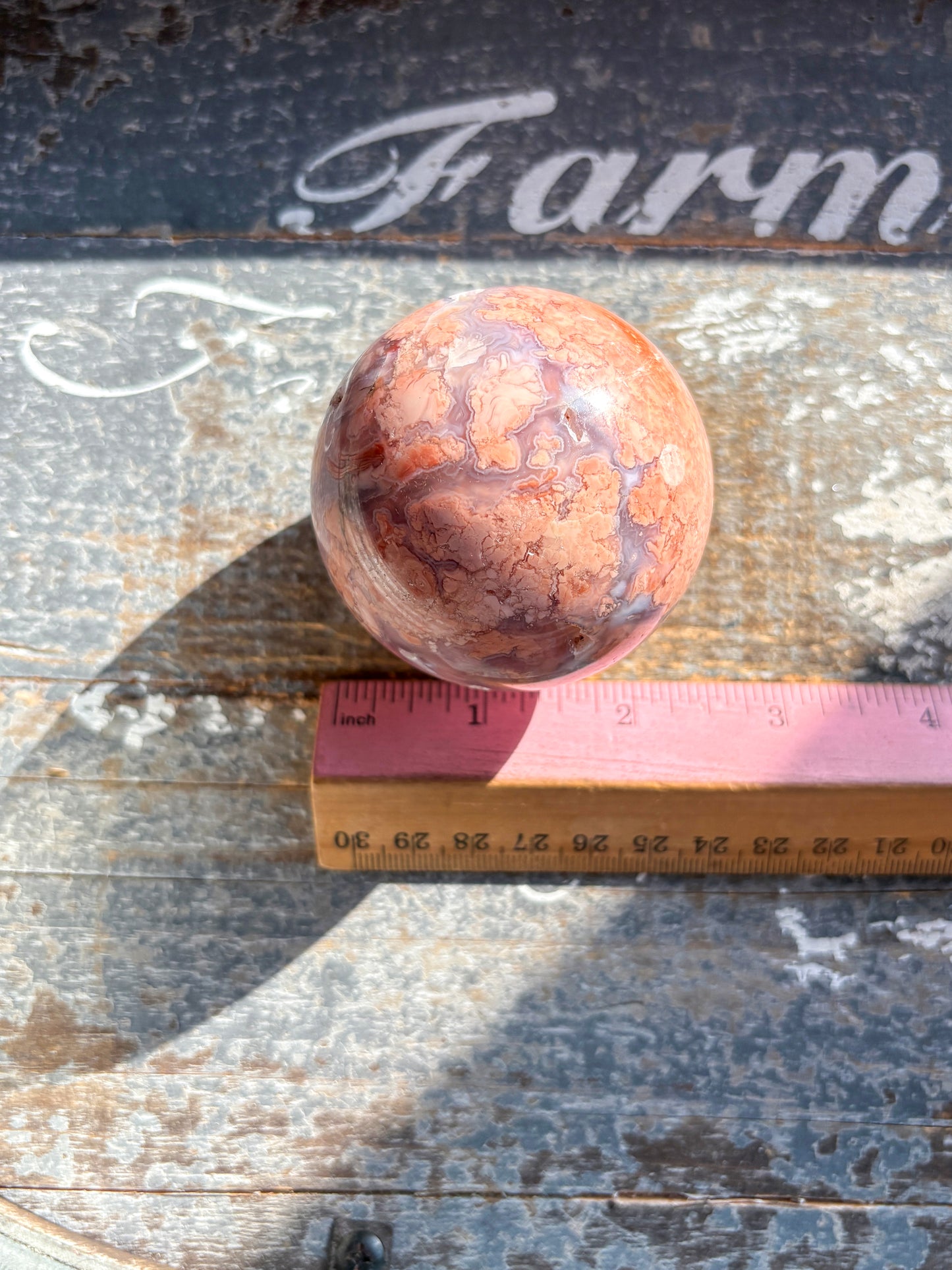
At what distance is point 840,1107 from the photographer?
76.5 inches

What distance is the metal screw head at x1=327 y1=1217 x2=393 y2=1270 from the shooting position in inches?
74.2

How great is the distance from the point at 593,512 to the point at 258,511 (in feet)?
3.10

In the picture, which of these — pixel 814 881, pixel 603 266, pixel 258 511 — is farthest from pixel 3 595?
pixel 814 881

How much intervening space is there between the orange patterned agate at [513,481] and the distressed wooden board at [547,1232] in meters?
1.19

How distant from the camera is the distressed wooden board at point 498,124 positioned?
84.8 inches

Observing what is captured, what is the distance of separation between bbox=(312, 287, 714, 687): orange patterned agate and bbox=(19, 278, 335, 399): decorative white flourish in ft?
2.24

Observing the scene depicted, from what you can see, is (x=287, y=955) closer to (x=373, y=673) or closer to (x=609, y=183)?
(x=373, y=673)

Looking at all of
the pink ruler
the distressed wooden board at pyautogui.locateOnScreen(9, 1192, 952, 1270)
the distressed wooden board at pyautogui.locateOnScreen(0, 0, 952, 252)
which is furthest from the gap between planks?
the distressed wooden board at pyautogui.locateOnScreen(0, 0, 952, 252)

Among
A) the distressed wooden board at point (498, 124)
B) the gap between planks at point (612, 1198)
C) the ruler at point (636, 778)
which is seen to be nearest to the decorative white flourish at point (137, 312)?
the distressed wooden board at point (498, 124)

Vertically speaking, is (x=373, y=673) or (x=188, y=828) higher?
(x=373, y=673)

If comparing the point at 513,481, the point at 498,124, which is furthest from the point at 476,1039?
the point at 498,124

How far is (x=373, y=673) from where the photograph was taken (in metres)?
2.01

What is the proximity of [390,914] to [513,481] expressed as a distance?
1.06 metres

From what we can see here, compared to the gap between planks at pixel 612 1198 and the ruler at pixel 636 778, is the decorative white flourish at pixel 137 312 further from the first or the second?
the gap between planks at pixel 612 1198
